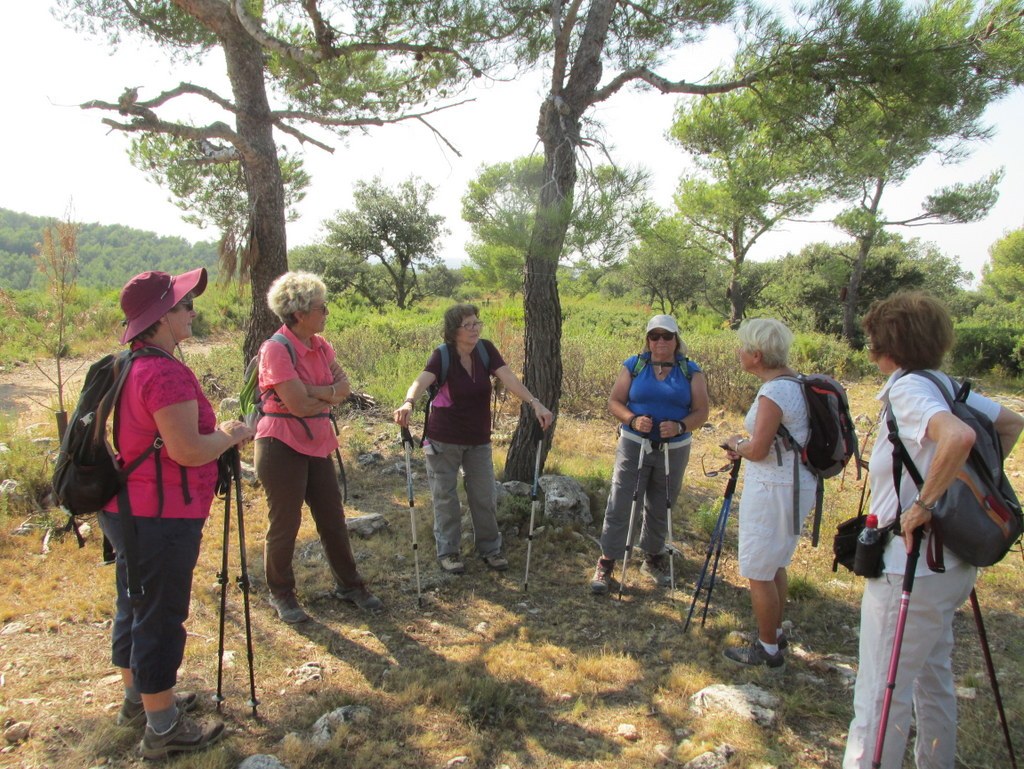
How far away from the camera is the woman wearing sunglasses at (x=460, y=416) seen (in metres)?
3.85

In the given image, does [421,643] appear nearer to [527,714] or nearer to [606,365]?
[527,714]

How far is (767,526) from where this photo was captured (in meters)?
2.84

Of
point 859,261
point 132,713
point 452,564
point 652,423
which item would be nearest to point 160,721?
point 132,713

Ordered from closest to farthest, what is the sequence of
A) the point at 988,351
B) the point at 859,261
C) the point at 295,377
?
the point at 295,377, the point at 988,351, the point at 859,261

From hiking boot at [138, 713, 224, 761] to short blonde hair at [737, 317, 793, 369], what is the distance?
2644 mm

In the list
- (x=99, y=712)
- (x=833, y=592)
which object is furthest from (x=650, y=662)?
(x=99, y=712)

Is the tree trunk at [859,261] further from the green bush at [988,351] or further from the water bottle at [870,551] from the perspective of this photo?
the water bottle at [870,551]

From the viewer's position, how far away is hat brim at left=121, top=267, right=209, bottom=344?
219cm

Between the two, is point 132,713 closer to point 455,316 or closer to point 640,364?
point 455,316

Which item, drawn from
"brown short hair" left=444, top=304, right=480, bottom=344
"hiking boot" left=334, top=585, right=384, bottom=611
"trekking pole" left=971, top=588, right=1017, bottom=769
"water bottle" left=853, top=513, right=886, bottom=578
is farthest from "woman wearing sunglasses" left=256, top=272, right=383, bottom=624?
"trekking pole" left=971, top=588, right=1017, bottom=769

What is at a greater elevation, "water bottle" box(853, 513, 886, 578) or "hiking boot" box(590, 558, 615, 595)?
"water bottle" box(853, 513, 886, 578)

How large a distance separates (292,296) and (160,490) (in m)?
1.22

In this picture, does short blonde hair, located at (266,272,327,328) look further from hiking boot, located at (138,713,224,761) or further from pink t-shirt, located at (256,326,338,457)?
hiking boot, located at (138,713,224,761)

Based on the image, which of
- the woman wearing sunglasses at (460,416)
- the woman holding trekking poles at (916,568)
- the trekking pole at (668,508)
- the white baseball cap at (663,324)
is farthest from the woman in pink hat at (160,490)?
the trekking pole at (668,508)
